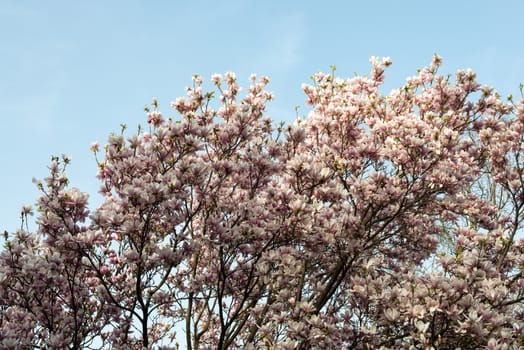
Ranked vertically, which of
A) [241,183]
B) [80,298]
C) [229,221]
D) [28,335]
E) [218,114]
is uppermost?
[218,114]

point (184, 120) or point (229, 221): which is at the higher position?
point (184, 120)

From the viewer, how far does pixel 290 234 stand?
6875mm

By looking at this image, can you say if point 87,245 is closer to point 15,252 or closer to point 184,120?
point 15,252

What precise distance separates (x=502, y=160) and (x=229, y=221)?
4.64 meters

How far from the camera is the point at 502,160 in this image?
28.5 feet

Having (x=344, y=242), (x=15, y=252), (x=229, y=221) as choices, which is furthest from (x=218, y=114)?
(x=15, y=252)

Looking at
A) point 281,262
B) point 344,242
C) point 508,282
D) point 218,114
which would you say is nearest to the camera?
point 281,262

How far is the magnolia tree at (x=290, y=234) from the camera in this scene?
621cm

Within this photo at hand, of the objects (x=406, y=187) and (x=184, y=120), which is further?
(x=406, y=187)

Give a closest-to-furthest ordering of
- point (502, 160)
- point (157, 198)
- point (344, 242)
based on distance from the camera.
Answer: point (157, 198)
point (344, 242)
point (502, 160)

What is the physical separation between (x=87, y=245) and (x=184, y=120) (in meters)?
2.03

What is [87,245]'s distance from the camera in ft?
20.3

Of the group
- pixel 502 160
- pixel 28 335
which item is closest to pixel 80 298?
pixel 28 335

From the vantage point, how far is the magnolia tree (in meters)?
6.21
